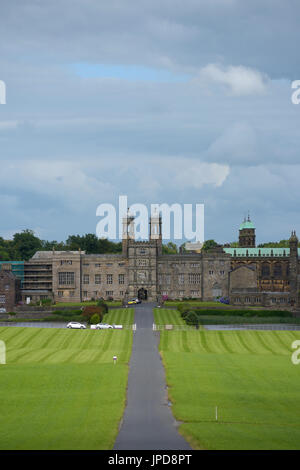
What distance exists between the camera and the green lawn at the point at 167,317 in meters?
123

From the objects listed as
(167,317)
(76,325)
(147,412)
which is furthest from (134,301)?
(147,412)

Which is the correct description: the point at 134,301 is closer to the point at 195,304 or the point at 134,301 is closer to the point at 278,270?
the point at 195,304

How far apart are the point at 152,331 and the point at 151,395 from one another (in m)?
51.1

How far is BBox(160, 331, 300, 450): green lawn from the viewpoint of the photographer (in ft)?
154

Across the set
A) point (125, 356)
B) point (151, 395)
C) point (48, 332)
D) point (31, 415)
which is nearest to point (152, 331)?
point (48, 332)

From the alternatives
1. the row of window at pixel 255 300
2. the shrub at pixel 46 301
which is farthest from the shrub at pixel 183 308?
the shrub at pixel 46 301

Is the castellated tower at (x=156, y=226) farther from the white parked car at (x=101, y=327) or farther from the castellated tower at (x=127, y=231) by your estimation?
the white parked car at (x=101, y=327)

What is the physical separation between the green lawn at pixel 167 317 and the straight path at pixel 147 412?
29819mm

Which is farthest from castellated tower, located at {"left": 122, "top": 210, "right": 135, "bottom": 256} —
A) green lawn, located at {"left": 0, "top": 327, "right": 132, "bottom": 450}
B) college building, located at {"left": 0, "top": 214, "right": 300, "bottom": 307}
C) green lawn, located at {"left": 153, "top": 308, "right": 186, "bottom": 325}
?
green lawn, located at {"left": 0, "top": 327, "right": 132, "bottom": 450}

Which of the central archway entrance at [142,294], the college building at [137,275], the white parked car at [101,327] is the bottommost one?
the white parked car at [101,327]

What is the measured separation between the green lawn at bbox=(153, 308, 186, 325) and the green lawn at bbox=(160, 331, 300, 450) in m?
13.8

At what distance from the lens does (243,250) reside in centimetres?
18262
